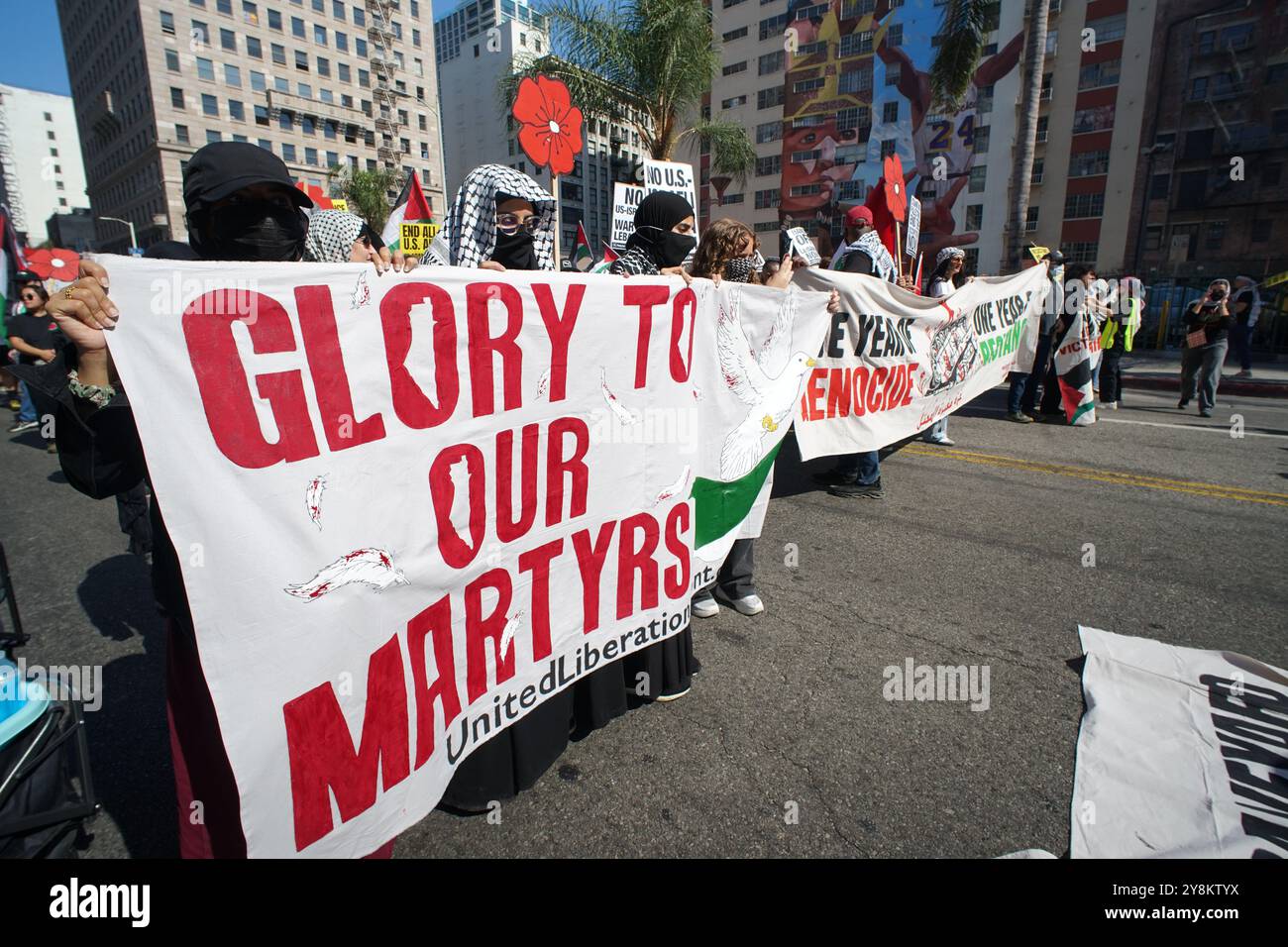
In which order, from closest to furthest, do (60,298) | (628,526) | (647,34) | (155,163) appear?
(60,298) → (628,526) → (647,34) → (155,163)

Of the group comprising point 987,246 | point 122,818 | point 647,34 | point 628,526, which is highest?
point 647,34

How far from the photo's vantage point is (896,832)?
202 cm

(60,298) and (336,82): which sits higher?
(336,82)

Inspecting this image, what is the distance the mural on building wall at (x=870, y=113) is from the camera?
44.2 metres

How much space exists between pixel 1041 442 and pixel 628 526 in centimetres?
663

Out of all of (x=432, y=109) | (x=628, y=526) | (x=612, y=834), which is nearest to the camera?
(x=612, y=834)

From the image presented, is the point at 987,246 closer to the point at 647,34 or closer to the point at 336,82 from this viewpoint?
the point at 647,34

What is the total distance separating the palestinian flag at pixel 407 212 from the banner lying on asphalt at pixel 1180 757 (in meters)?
7.31

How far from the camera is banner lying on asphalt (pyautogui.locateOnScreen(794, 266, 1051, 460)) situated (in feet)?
14.9

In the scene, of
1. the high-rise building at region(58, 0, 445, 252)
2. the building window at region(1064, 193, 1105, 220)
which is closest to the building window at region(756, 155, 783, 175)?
the building window at region(1064, 193, 1105, 220)

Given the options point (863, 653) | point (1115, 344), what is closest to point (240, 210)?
point (863, 653)

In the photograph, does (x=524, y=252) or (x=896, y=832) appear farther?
(x=524, y=252)

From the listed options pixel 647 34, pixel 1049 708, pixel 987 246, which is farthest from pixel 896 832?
pixel 987 246

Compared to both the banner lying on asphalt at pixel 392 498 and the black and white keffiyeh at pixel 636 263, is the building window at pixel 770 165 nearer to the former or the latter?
the black and white keffiyeh at pixel 636 263
